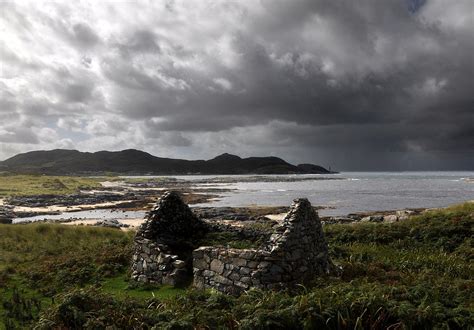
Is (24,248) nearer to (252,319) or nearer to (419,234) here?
(252,319)

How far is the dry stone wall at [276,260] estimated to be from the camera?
12.0 metres

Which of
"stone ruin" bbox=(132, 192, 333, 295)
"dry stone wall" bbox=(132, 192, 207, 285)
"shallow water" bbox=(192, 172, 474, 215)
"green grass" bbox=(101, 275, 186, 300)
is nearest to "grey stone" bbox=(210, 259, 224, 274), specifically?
"stone ruin" bbox=(132, 192, 333, 295)

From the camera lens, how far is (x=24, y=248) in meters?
24.7

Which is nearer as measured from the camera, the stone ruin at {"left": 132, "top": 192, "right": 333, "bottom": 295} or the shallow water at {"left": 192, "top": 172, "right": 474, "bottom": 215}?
the stone ruin at {"left": 132, "top": 192, "right": 333, "bottom": 295}

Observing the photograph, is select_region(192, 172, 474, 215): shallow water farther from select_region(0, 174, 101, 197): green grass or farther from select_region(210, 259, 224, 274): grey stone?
select_region(210, 259, 224, 274): grey stone

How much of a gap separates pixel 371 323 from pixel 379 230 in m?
18.9

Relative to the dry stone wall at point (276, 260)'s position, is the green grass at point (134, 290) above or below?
below

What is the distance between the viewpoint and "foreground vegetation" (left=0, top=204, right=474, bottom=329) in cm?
820

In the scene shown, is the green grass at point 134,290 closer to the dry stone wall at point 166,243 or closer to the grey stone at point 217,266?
the dry stone wall at point 166,243

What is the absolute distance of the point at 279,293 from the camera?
10031 millimetres

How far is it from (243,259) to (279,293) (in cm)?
246

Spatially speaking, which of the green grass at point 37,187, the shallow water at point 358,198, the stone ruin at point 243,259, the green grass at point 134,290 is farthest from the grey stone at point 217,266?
the green grass at point 37,187

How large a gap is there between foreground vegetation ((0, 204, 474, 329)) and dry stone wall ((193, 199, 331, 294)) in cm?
77

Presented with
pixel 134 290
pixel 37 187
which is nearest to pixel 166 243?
pixel 134 290
